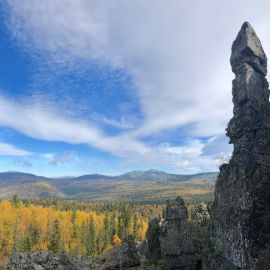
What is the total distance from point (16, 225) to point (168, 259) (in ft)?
476

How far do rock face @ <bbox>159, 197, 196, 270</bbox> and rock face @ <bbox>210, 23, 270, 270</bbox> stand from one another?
61.7 feet

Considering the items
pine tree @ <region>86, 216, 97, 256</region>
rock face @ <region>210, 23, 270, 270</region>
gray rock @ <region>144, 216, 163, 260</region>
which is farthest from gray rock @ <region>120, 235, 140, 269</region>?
pine tree @ <region>86, 216, 97, 256</region>

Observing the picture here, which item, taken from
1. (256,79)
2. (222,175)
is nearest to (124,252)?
(222,175)

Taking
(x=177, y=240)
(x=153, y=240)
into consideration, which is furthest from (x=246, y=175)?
(x=153, y=240)

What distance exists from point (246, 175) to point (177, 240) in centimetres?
2931

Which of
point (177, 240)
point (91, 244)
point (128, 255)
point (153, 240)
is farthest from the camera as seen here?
point (91, 244)

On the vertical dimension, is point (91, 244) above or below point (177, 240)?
below

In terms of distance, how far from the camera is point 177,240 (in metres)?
62.3

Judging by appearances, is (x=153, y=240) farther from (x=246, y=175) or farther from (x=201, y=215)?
(x=246, y=175)

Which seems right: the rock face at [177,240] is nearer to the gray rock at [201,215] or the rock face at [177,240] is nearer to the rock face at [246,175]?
the gray rock at [201,215]

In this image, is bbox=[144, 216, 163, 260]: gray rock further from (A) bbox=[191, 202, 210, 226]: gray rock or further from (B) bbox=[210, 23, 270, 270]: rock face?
(B) bbox=[210, 23, 270, 270]: rock face

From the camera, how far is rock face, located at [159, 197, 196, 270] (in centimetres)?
6056

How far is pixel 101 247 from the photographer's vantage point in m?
193

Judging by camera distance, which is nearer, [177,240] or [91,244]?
[177,240]
